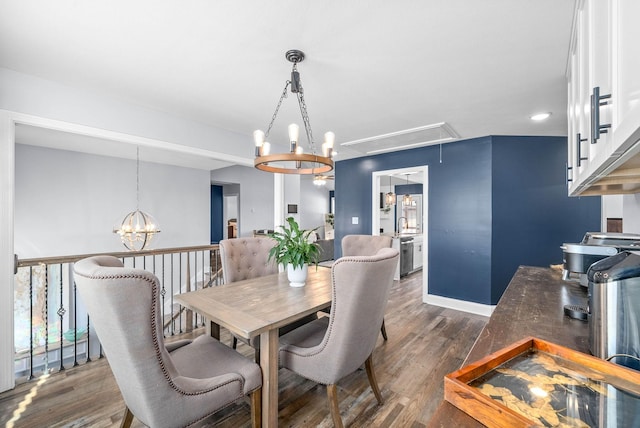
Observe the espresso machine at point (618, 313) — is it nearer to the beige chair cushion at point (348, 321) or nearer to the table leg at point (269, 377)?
the beige chair cushion at point (348, 321)

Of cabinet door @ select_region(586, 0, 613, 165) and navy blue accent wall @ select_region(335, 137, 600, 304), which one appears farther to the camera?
navy blue accent wall @ select_region(335, 137, 600, 304)

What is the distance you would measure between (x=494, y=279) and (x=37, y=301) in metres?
7.07

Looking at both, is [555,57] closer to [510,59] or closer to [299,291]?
[510,59]

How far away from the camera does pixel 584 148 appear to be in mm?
1231

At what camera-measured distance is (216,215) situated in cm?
923

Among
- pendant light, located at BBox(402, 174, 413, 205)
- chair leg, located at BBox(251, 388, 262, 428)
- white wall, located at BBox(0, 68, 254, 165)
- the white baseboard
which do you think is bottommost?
the white baseboard

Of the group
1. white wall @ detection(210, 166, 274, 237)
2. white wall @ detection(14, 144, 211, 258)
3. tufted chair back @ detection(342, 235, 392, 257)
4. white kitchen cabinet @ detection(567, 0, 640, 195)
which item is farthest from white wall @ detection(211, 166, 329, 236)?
white kitchen cabinet @ detection(567, 0, 640, 195)

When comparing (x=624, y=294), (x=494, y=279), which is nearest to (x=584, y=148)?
(x=624, y=294)

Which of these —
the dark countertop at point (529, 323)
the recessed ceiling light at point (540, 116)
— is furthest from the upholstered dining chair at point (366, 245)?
the recessed ceiling light at point (540, 116)

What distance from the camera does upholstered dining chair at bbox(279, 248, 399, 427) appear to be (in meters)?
1.46

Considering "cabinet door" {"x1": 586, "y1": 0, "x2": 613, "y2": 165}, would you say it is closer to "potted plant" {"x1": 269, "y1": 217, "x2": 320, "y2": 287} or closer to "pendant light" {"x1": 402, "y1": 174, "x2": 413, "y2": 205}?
"potted plant" {"x1": 269, "y1": 217, "x2": 320, "y2": 287}

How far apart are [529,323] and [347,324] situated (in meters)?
0.82

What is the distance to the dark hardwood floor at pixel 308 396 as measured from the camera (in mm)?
1777

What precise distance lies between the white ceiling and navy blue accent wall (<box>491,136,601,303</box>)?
722 millimetres
